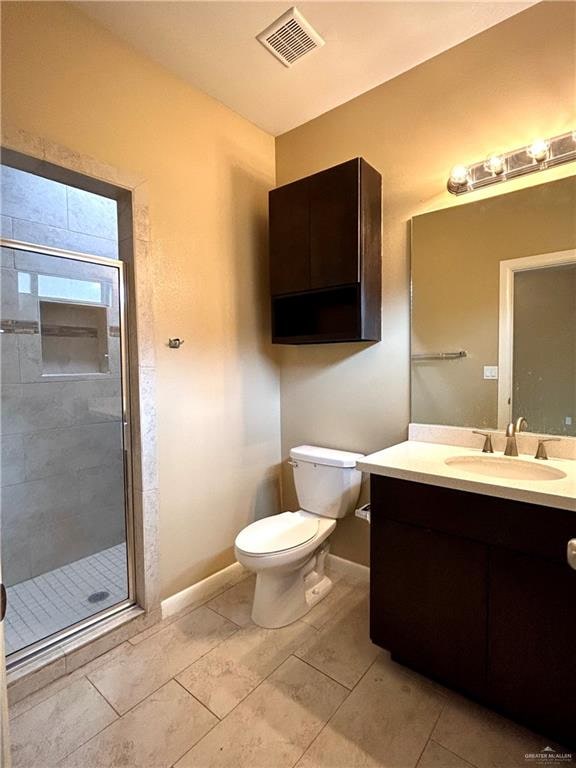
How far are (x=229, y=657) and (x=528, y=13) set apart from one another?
2934 millimetres

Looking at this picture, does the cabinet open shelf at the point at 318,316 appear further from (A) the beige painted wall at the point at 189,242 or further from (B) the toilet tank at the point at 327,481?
(B) the toilet tank at the point at 327,481

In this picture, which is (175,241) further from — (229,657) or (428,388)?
(229,657)

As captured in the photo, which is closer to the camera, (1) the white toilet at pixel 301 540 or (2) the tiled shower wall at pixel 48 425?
(1) the white toilet at pixel 301 540

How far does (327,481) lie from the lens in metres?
2.06

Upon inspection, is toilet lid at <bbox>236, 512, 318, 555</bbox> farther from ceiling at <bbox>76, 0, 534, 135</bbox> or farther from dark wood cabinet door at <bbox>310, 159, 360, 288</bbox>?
ceiling at <bbox>76, 0, 534, 135</bbox>

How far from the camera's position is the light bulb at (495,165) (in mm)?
1592

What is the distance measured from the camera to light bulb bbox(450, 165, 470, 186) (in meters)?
1.68

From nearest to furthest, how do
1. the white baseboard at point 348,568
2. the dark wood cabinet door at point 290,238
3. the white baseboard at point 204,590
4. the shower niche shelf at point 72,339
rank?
the white baseboard at point 204,590
the dark wood cabinet door at point 290,238
the white baseboard at point 348,568
the shower niche shelf at point 72,339

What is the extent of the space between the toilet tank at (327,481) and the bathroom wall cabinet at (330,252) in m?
0.63

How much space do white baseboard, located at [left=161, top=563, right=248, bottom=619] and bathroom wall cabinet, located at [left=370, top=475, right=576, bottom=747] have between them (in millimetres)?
931

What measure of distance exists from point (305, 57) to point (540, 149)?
1.11 meters

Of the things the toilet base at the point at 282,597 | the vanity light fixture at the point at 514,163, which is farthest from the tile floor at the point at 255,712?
the vanity light fixture at the point at 514,163

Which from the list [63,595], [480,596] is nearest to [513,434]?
[480,596]

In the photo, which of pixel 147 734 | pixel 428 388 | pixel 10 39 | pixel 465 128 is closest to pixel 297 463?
pixel 428 388
